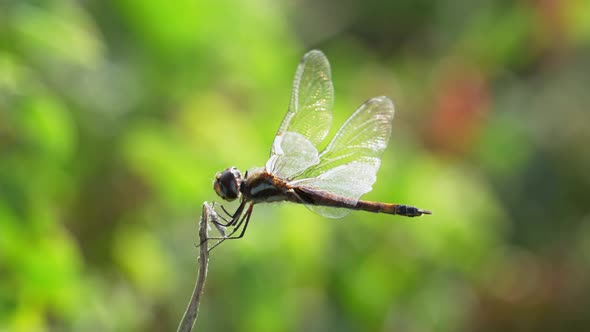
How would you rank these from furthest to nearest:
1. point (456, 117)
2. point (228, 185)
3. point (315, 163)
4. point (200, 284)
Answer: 1. point (456, 117)
2. point (315, 163)
3. point (228, 185)
4. point (200, 284)

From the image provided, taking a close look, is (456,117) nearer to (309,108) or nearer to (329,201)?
(309,108)

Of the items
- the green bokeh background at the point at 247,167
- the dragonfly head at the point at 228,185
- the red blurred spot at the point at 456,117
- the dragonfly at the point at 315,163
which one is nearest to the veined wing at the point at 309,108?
the dragonfly at the point at 315,163

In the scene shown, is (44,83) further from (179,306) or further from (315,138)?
(315,138)

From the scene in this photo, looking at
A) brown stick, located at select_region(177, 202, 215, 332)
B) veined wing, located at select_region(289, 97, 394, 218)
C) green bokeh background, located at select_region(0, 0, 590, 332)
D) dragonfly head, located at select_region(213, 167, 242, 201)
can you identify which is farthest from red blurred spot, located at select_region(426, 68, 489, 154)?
brown stick, located at select_region(177, 202, 215, 332)

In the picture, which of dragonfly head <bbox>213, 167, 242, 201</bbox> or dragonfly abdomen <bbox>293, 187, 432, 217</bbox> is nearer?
dragonfly head <bbox>213, 167, 242, 201</bbox>

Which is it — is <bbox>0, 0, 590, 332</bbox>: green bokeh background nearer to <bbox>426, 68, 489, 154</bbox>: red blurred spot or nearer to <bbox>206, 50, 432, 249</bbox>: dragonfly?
<bbox>426, 68, 489, 154</bbox>: red blurred spot

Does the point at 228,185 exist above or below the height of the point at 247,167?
below

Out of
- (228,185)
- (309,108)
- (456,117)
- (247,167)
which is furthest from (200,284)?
(456,117)
